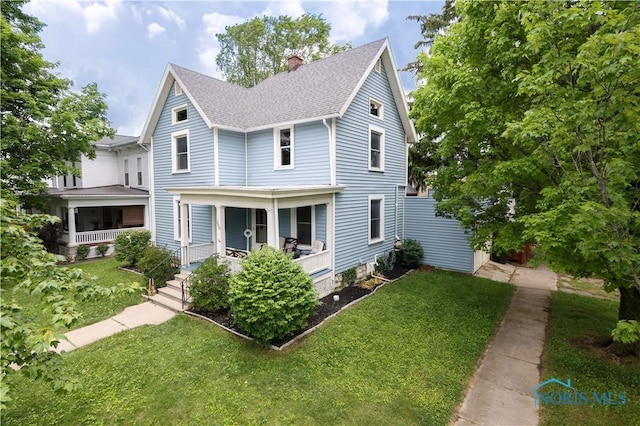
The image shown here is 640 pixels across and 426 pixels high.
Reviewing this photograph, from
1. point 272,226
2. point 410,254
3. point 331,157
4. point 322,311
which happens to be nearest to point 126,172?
point 331,157

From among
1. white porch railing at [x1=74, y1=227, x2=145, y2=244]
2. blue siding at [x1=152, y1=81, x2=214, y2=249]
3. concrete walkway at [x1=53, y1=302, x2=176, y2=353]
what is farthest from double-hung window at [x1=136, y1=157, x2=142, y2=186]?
concrete walkway at [x1=53, y1=302, x2=176, y2=353]

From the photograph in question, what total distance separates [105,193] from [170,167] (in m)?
5.98

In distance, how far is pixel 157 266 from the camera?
996 cm

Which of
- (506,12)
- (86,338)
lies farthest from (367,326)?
(506,12)

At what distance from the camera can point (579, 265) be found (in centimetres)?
551

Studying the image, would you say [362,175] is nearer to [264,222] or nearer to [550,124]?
[264,222]

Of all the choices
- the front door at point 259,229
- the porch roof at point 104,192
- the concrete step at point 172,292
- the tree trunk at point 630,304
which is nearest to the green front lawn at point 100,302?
the concrete step at point 172,292

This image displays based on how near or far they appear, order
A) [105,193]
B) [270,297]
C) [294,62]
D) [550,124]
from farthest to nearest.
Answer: [105,193], [294,62], [270,297], [550,124]

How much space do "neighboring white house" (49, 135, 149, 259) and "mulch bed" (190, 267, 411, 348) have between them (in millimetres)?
11645

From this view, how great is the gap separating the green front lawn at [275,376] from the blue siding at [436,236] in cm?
468

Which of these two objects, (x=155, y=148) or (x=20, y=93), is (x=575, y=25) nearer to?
(x=155, y=148)

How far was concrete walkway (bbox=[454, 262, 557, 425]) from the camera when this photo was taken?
4.84 metres

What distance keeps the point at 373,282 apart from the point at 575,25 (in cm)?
899

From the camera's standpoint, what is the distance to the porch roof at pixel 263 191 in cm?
819
